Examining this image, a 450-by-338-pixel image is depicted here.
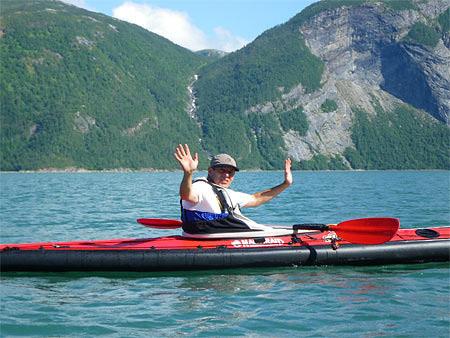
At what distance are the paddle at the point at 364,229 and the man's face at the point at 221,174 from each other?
1.83 m

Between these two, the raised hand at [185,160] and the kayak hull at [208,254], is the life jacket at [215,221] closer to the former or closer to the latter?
the kayak hull at [208,254]

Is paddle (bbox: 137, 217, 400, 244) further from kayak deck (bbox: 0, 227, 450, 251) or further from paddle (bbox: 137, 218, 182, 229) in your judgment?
paddle (bbox: 137, 218, 182, 229)

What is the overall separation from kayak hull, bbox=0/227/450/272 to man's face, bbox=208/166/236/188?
1254 millimetres

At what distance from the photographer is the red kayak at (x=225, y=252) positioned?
11.4 meters

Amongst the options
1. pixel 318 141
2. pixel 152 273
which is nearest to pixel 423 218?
pixel 152 273

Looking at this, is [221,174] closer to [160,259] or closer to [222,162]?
[222,162]

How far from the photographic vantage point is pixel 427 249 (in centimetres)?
1225

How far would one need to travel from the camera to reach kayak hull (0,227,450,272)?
1141 cm

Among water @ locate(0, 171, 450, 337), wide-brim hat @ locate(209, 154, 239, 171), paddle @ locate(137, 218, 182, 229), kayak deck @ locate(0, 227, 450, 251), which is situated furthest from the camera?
paddle @ locate(137, 218, 182, 229)

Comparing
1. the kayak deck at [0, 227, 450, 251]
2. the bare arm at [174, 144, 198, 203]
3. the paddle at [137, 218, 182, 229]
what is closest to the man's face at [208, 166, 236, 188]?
the kayak deck at [0, 227, 450, 251]

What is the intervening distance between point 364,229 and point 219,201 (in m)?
2.66

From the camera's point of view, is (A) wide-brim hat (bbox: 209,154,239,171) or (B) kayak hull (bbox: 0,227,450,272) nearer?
(A) wide-brim hat (bbox: 209,154,239,171)

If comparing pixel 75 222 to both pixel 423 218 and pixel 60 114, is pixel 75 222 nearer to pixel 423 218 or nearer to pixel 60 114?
pixel 423 218

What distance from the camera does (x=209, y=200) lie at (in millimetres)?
11078
